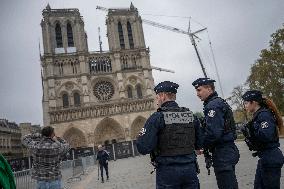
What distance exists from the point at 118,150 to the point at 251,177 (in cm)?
3199

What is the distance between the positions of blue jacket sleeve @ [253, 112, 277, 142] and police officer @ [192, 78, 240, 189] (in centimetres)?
33

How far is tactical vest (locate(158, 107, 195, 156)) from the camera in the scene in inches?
149

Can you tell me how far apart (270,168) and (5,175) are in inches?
136

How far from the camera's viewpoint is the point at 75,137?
162 feet

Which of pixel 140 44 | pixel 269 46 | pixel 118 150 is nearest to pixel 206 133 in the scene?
pixel 269 46

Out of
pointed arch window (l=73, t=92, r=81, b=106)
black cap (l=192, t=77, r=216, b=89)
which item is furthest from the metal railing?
pointed arch window (l=73, t=92, r=81, b=106)

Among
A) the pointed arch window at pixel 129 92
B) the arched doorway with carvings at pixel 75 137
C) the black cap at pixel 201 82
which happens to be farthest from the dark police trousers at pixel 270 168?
the pointed arch window at pixel 129 92

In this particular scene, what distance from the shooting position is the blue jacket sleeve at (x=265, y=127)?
14.6 ft

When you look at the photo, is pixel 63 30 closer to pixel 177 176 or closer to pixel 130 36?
pixel 130 36

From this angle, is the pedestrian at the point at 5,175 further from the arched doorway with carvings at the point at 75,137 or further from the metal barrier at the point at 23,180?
the arched doorway with carvings at the point at 75,137

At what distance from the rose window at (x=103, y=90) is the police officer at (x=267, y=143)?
48.1 metres

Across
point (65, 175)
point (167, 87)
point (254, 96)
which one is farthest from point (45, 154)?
point (65, 175)

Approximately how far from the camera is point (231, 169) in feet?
14.1

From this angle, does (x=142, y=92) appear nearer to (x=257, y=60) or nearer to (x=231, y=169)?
(x=257, y=60)
